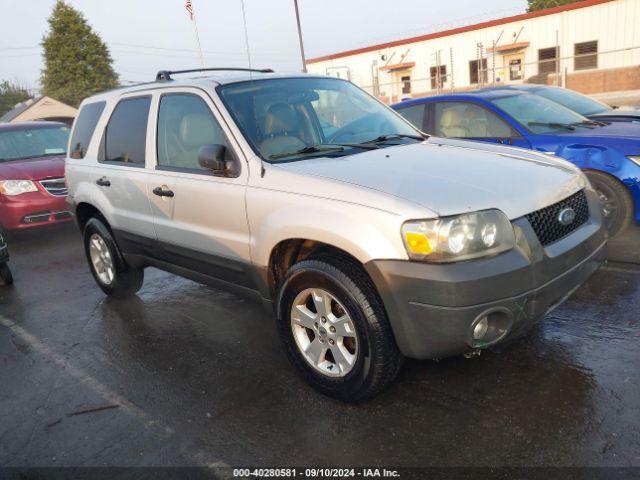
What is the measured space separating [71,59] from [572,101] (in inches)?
2200

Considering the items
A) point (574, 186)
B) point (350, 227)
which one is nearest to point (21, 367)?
point (350, 227)

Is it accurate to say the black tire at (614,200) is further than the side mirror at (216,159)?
Yes

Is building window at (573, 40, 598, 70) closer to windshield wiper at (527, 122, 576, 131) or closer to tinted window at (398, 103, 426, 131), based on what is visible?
tinted window at (398, 103, 426, 131)

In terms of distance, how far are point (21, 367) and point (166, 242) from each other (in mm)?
1366

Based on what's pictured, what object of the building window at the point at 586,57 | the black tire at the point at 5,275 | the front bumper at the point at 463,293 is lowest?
the black tire at the point at 5,275

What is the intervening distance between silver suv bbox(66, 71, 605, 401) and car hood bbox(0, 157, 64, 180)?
13.2 ft

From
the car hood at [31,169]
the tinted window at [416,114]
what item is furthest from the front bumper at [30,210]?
the tinted window at [416,114]

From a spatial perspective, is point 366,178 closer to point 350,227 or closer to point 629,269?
point 350,227

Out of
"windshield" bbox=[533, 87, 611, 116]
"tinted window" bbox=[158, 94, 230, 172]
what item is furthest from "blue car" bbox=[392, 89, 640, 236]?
"tinted window" bbox=[158, 94, 230, 172]

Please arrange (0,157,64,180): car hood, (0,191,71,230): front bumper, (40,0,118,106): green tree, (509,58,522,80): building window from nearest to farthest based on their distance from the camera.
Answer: (0,191,71,230): front bumper → (0,157,64,180): car hood → (509,58,522,80): building window → (40,0,118,106): green tree

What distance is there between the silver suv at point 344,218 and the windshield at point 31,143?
5206 millimetres

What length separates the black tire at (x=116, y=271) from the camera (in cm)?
492

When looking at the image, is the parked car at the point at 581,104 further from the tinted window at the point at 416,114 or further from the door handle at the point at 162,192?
the door handle at the point at 162,192

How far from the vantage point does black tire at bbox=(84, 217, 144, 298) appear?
4.92 m
